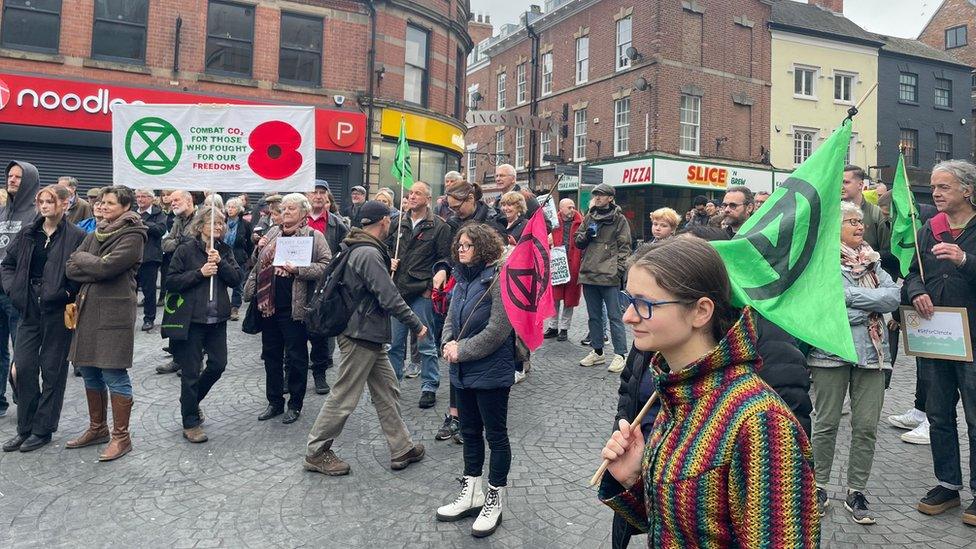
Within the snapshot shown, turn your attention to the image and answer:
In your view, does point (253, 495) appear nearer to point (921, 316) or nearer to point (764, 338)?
point (764, 338)

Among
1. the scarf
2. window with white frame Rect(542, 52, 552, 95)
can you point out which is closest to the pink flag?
the scarf

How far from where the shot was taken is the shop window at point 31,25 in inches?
592

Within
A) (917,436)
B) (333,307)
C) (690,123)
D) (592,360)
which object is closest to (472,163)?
(690,123)

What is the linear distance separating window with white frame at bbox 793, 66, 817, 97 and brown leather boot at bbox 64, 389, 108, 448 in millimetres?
28954

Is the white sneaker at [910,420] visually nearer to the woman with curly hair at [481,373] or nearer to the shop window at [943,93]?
the woman with curly hair at [481,373]

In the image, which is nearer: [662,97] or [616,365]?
[616,365]

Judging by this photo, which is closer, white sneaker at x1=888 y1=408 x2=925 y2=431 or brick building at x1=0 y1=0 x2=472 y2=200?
white sneaker at x1=888 y1=408 x2=925 y2=431

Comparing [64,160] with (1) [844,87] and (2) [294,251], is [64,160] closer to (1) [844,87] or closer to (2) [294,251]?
(2) [294,251]

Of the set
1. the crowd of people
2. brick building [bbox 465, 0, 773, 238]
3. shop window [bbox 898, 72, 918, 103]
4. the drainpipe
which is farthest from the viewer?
shop window [bbox 898, 72, 918, 103]

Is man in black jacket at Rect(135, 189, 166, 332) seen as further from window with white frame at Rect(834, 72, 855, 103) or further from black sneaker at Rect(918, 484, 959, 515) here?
window with white frame at Rect(834, 72, 855, 103)

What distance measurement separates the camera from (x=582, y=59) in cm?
2886

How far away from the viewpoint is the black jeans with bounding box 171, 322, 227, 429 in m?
5.17

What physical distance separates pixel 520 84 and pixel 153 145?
29.0 meters

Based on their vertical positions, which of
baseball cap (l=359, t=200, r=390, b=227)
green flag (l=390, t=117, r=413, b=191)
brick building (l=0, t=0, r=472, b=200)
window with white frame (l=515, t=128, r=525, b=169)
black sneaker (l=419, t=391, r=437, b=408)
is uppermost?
window with white frame (l=515, t=128, r=525, b=169)
